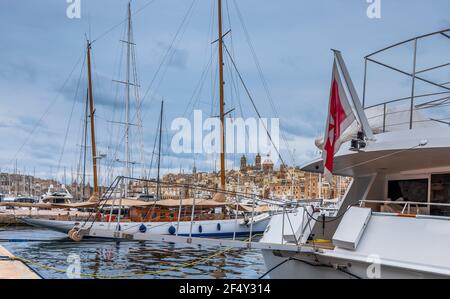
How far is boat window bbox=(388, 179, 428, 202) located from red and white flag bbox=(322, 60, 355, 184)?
2.60 metres

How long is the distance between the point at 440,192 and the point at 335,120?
2907mm

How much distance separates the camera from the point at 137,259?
20.4m

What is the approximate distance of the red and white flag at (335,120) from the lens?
945 centimetres

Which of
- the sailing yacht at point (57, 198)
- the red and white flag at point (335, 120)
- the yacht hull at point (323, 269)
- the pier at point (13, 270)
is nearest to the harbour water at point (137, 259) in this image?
the pier at point (13, 270)

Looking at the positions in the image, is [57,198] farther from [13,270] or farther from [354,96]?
[354,96]

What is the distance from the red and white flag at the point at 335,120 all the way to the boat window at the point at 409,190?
8.53 feet

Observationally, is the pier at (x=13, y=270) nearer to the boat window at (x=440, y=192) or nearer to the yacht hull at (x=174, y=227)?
the boat window at (x=440, y=192)

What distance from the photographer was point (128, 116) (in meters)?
38.2

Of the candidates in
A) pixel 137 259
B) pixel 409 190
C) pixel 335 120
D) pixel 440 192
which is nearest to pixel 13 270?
pixel 335 120

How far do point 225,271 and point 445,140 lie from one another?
10.2 m

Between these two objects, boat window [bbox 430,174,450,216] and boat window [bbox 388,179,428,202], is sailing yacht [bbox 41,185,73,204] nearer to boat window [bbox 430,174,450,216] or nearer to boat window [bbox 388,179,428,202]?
boat window [bbox 388,179,428,202]

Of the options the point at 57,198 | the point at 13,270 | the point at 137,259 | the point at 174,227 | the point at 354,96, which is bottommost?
the point at 137,259

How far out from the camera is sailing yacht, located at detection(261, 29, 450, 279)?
8.16 meters
